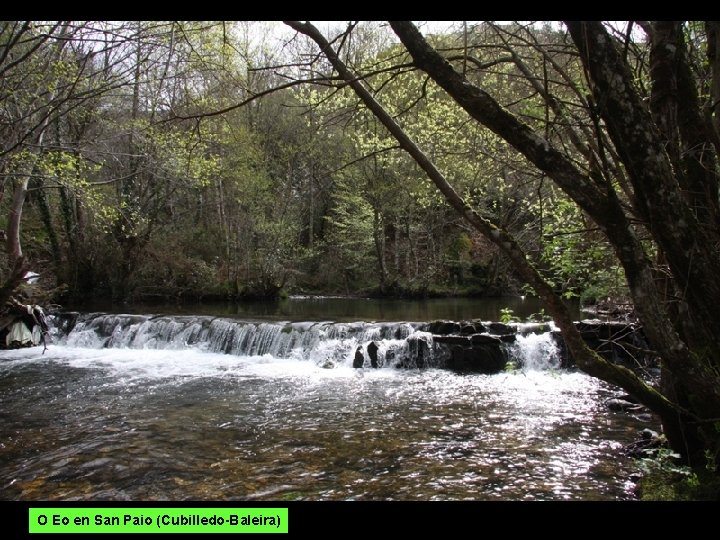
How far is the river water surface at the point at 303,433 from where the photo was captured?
5.23 m

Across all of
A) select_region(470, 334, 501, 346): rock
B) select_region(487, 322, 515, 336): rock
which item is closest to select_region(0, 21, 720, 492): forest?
select_region(470, 334, 501, 346): rock

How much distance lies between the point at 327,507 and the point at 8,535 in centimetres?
93

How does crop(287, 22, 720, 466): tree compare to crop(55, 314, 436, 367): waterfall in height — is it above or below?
above

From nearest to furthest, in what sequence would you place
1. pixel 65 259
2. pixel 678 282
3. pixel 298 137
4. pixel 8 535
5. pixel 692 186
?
pixel 8 535, pixel 678 282, pixel 692 186, pixel 65 259, pixel 298 137

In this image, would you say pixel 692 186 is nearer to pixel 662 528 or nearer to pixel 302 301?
pixel 662 528

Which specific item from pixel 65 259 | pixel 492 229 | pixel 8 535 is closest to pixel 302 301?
pixel 65 259

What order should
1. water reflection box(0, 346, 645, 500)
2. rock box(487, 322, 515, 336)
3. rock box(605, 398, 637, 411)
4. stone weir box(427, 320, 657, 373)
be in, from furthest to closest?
1. rock box(487, 322, 515, 336)
2. stone weir box(427, 320, 657, 373)
3. rock box(605, 398, 637, 411)
4. water reflection box(0, 346, 645, 500)

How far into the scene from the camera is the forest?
117 inches

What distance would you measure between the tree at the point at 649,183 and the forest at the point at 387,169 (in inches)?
0.5

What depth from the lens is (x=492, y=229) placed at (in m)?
3.54
